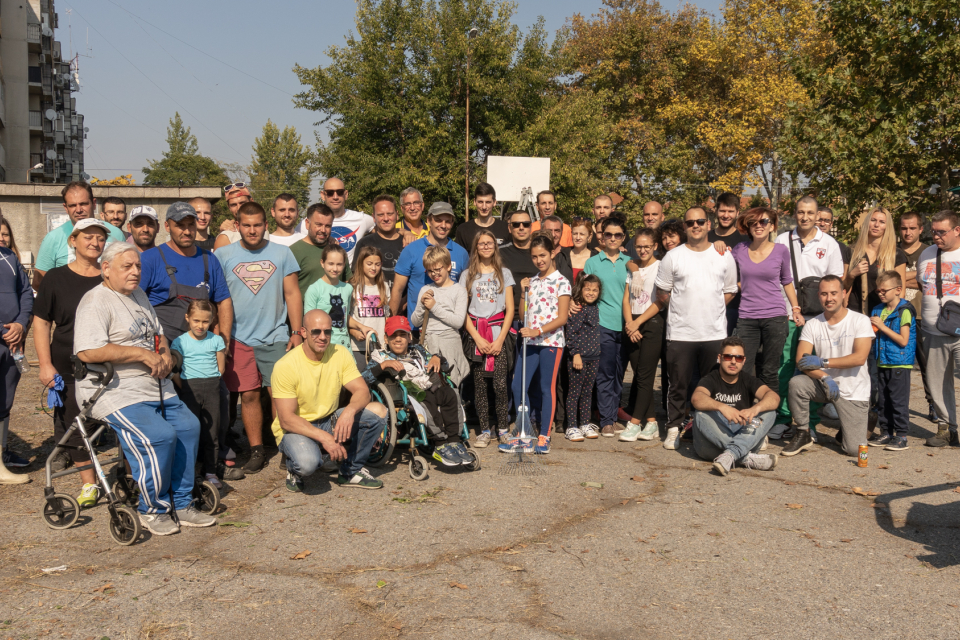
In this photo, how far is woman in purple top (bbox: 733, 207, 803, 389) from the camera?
7723 mm

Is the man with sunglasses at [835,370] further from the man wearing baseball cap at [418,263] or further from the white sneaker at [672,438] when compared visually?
the man wearing baseball cap at [418,263]

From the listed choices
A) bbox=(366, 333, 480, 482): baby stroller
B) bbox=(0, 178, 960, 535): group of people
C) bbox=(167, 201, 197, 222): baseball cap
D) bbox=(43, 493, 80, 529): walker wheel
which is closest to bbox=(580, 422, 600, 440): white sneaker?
bbox=(0, 178, 960, 535): group of people

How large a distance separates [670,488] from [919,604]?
2221 mm

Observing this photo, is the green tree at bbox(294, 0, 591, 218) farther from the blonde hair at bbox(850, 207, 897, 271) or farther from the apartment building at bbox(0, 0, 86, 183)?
the apartment building at bbox(0, 0, 86, 183)

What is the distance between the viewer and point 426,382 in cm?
665

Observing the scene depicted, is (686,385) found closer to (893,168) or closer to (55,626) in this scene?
(55,626)

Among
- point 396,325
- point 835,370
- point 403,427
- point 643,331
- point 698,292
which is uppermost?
point 698,292

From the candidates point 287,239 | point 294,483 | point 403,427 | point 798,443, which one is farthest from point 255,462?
point 798,443

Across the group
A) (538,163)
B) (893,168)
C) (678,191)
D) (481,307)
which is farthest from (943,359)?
(678,191)

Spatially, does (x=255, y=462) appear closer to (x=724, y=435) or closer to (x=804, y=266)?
(x=724, y=435)

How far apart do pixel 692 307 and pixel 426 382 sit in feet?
8.70

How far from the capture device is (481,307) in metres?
7.45

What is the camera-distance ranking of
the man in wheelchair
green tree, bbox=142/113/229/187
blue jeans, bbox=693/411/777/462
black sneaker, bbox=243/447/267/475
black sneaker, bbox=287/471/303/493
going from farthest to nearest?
1. green tree, bbox=142/113/229/187
2. blue jeans, bbox=693/411/777/462
3. black sneaker, bbox=243/447/267/475
4. the man in wheelchair
5. black sneaker, bbox=287/471/303/493

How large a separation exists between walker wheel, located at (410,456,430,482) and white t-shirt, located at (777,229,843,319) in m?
4.03
